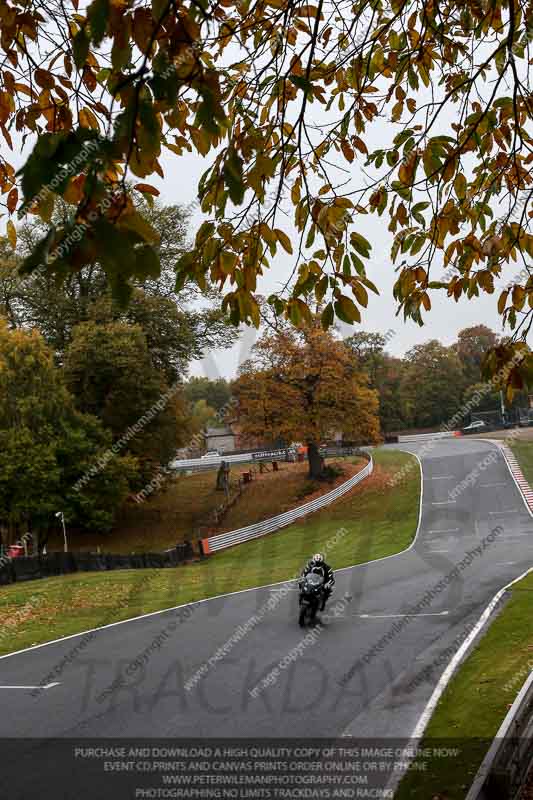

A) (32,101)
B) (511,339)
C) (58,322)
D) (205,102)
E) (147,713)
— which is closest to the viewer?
(205,102)

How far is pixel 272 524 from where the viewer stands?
1612 inches

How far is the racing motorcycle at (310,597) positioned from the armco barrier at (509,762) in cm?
895

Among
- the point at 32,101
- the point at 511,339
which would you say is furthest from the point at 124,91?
the point at 511,339

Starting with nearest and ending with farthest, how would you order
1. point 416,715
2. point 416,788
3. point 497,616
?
point 416,788, point 416,715, point 497,616

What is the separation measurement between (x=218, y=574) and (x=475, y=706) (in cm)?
1908

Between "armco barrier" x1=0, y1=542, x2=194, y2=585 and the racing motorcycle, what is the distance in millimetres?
15636

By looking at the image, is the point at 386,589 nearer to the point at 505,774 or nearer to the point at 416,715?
the point at 416,715

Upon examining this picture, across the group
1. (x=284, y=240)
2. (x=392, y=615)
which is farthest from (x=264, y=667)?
(x=284, y=240)

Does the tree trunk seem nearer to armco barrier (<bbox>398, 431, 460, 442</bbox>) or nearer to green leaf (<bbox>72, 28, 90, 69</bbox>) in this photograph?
armco barrier (<bbox>398, 431, 460, 442</bbox>)

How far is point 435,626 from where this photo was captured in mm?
14531

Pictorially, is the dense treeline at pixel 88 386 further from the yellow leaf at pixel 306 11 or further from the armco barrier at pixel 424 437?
the armco barrier at pixel 424 437

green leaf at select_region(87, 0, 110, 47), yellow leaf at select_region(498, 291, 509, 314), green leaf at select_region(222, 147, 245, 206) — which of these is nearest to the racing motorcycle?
yellow leaf at select_region(498, 291, 509, 314)

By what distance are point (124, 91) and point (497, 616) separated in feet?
45.5

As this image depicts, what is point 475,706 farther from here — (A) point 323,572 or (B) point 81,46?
(B) point 81,46
